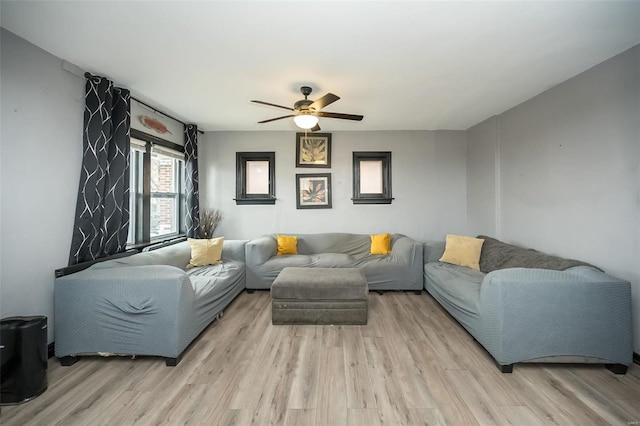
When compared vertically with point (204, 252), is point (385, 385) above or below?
Result: below

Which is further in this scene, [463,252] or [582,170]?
[463,252]

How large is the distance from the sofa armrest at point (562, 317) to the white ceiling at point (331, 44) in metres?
1.91

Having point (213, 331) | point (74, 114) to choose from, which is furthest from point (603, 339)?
point (74, 114)

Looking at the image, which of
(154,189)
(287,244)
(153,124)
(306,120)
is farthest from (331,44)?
(154,189)

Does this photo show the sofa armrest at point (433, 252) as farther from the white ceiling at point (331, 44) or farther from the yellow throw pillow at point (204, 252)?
the yellow throw pillow at point (204, 252)

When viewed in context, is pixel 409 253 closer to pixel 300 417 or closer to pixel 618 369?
pixel 618 369

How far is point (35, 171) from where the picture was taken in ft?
7.48

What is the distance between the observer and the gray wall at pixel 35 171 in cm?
208

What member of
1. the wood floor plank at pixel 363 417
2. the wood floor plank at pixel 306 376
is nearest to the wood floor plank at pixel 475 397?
the wood floor plank at pixel 363 417

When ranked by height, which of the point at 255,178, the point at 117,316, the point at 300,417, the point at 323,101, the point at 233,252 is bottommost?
the point at 300,417

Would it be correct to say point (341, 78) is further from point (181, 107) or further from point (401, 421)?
point (401, 421)

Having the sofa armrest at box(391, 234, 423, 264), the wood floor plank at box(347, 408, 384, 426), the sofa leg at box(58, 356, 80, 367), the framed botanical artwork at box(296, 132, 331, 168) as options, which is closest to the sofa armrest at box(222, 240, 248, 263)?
the framed botanical artwork at box(296, 132, 331, 168)

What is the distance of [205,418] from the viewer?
171 centimetres

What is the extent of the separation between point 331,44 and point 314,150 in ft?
9.29
